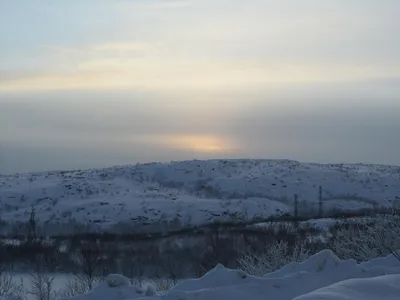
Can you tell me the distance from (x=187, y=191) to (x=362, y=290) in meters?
47.3

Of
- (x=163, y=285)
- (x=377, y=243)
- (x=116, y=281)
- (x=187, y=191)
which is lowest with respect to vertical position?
(x=163, y=285)

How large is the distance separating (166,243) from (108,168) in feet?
104

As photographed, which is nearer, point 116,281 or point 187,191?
point 116,281

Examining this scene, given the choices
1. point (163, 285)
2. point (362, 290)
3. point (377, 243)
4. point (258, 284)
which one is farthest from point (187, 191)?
point (362, 290)

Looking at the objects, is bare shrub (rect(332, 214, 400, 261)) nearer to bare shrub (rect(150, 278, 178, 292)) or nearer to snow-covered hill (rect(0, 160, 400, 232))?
bare shrub (rect(150, 278, 178, 292))

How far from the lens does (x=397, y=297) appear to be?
6523 mm

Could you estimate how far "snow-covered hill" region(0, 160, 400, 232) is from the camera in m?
44.4

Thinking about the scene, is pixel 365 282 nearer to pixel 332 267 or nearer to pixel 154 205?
pixel 332 267

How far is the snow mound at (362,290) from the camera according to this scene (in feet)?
19.3

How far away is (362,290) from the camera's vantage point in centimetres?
652

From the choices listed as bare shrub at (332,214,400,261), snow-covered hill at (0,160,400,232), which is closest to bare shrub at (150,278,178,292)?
bare shrub at (332,214,400,261)

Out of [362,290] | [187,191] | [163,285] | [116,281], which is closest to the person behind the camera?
[362,290]

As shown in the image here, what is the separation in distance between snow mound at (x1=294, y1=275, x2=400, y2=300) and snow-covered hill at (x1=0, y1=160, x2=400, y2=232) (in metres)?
36.2

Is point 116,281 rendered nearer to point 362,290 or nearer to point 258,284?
point 258,284
